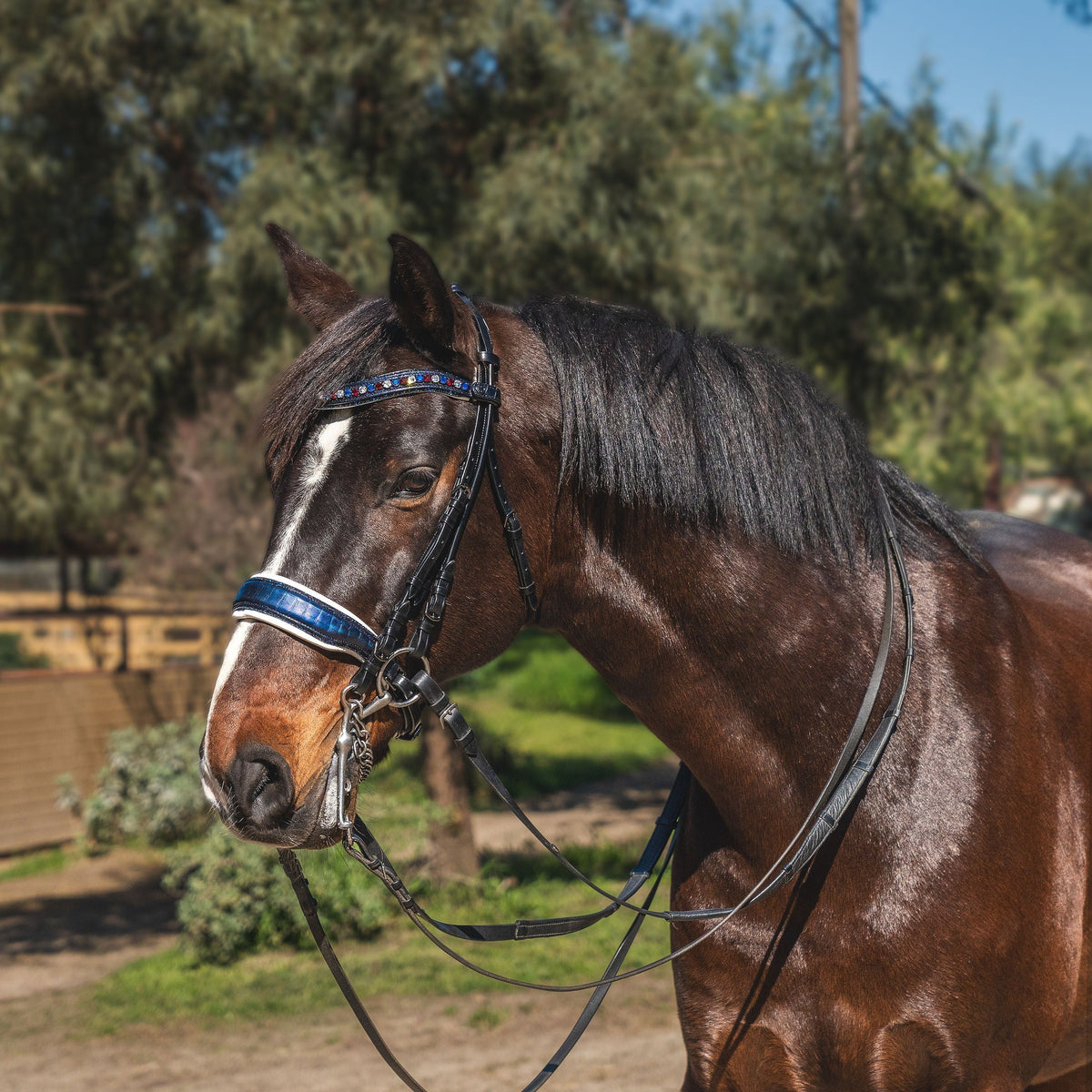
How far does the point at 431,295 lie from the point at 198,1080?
430 centimetres

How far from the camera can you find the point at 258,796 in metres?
1.84

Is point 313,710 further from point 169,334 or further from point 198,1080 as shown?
point 169,334

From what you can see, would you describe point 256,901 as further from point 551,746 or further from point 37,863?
point 551,746

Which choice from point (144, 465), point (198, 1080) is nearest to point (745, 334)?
point (144, 465)

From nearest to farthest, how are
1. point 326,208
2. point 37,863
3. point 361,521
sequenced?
point 361,521, point 326,208, point 37,863

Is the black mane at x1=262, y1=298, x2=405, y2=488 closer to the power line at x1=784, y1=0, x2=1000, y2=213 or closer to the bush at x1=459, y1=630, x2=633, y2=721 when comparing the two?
the power line at x1=784, y1=0, x2=1000, y2=213

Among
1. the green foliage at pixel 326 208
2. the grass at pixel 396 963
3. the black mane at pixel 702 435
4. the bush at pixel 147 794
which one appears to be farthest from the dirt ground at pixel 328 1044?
the black mane at pixel 702 435

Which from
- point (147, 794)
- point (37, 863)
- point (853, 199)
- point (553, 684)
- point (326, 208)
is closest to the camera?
point (326, 208)

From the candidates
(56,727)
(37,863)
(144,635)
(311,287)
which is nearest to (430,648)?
(311,287)

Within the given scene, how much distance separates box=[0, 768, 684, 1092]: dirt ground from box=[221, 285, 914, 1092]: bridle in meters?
3.02

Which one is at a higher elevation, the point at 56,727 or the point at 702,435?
the point at 702,435

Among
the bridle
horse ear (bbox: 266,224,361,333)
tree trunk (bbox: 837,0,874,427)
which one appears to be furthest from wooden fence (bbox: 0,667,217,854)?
the bridle

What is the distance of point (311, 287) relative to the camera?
244 cm

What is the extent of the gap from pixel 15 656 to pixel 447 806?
10.2m
